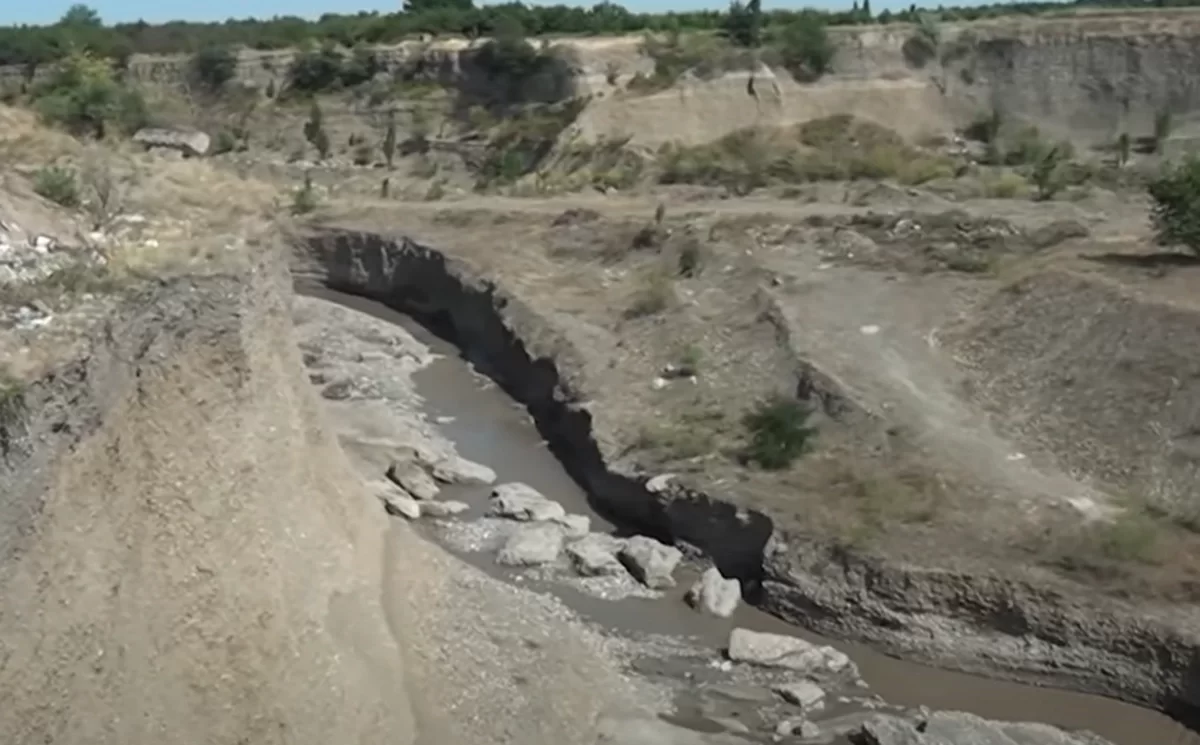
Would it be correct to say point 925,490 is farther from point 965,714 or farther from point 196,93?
point 196,93

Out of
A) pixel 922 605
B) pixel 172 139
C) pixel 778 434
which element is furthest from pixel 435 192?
pixel 922 605

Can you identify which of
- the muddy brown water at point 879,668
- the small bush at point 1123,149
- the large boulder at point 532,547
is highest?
the small bush at point 1123,149

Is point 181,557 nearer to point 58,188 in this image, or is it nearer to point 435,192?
point 58,188

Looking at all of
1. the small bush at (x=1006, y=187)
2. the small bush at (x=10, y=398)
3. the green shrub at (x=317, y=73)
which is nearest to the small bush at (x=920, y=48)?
the small bush at (x=1006, y=187)

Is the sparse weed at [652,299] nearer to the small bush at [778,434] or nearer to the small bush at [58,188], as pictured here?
A: the small bush at [778,434]

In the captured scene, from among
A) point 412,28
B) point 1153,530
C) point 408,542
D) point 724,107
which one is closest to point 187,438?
point 408,542

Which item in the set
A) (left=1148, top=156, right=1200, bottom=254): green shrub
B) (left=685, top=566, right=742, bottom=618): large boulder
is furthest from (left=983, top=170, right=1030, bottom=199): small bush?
(left=685, top=566, right=742, bottom=618): large boulder
